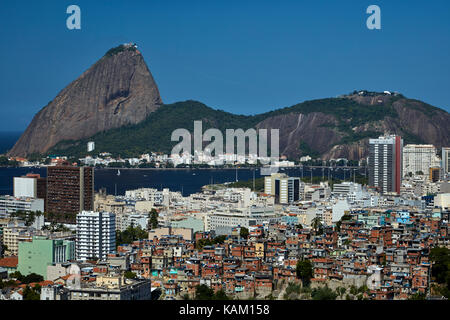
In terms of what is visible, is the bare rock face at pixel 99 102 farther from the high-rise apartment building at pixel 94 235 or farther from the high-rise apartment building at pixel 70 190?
the high-rise apartment building at pixel 94 235

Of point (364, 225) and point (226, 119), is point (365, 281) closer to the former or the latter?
point (364, 225)

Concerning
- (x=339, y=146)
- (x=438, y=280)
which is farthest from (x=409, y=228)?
(x=339, y=146)

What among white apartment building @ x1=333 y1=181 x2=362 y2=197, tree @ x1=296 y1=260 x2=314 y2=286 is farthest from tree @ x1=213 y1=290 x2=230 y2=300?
white apartment building @ x1=333 y1=181 x2=362 y2=197

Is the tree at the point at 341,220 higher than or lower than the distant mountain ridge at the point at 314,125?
lower

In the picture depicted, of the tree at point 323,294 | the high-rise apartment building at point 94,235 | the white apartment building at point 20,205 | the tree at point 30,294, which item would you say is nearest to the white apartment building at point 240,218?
the high-rise apartment building at point 94,235

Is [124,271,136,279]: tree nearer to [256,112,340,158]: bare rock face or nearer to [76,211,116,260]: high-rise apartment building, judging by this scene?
[76,211,116,260]: high-rise apartment building

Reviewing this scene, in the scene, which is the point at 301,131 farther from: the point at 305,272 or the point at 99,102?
the point at 305,272

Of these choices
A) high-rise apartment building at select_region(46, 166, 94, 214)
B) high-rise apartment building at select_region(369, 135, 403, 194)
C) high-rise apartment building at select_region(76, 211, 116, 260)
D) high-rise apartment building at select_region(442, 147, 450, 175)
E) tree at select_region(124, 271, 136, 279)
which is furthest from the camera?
high-rise apartment building at select_region(442, 147, 450, 175)
